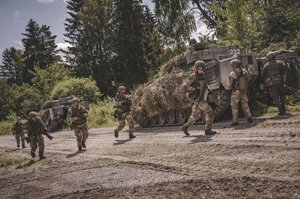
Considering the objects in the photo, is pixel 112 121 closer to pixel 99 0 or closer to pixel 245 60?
pixel 245 60

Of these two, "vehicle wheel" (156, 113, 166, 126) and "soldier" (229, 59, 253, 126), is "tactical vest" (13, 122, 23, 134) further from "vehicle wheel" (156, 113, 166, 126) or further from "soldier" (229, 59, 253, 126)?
"soldier" (229, 59, 253, 126)

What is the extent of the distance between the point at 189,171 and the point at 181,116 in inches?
358

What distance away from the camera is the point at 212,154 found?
7395mm

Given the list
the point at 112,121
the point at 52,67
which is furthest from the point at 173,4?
the point at 52,67

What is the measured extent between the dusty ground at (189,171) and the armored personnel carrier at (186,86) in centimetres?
314

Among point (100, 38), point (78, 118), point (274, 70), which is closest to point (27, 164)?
point (78, 118)

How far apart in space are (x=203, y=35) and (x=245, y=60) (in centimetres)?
1584

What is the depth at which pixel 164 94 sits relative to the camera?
1554 centimetres

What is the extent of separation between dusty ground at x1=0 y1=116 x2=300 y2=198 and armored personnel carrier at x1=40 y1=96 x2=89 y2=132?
16.6 m

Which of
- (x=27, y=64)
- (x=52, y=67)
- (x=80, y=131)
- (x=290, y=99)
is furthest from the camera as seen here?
(x=27, y=64)

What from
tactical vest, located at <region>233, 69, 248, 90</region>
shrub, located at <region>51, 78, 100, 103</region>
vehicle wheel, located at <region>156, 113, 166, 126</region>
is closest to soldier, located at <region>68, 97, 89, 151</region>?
tactical vest, located at <region>233, 69, 248, 90</region>

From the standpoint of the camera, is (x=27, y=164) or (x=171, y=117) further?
(x=171, y=117)

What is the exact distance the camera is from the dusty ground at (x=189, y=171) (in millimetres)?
5086

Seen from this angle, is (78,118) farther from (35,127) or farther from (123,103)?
(123,103)
